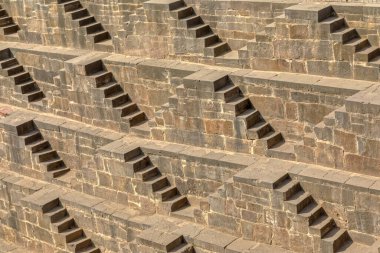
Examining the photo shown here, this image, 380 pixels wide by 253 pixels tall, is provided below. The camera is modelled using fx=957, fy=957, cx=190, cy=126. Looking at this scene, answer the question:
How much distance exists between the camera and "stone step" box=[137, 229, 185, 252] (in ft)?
56.7

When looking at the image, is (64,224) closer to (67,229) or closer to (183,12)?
(67,229)

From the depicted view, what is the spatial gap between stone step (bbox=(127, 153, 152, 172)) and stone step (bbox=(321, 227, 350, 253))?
4.51 metres

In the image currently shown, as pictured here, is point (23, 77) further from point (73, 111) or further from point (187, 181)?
point (187, 181)

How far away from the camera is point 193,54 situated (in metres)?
Result: 20.4

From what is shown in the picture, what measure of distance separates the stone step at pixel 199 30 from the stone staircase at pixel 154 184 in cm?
289

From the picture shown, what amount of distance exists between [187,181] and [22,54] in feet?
23.6

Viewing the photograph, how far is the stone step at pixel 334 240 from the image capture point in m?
15.8

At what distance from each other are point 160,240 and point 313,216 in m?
3.02

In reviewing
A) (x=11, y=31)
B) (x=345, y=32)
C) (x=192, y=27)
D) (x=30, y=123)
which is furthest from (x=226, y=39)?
(x=11, y=31)

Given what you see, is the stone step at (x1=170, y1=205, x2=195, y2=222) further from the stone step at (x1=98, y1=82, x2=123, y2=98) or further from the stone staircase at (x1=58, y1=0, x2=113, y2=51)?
the stone staircase at (x1=58, y1=0, x2=113, y2=51)

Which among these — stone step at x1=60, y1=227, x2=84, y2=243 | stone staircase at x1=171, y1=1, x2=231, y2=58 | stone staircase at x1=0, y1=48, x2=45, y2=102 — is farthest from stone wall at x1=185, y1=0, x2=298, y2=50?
stone step at x1=60, y1=227, x2=84, y2=243

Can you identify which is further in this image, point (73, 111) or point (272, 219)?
point (73, 111)

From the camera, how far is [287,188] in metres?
16.2

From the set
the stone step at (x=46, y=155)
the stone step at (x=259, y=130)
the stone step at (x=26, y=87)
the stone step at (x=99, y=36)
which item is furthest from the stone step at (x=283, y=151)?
the stone step at (x=26, y=87)
